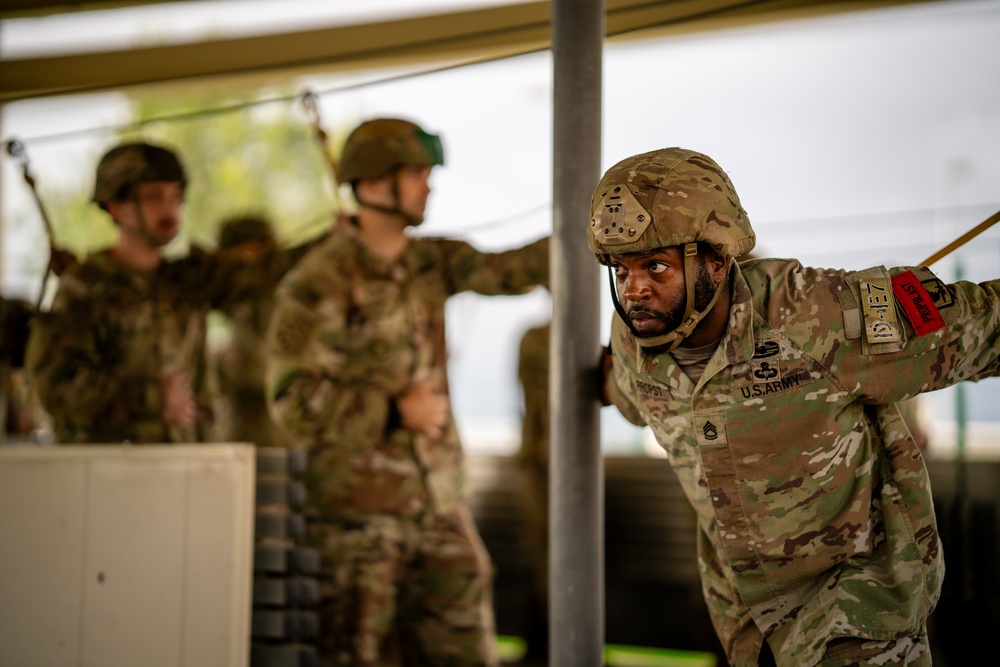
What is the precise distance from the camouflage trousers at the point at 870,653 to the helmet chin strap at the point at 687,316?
2.98 feet

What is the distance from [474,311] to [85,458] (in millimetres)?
5353

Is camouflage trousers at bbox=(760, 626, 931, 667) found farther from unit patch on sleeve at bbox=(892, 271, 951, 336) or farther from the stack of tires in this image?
the stack of tires

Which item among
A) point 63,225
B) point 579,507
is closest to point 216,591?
point 579,507

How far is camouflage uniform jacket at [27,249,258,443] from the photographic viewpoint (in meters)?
5.04

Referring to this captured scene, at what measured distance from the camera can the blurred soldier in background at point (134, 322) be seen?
16.6 feet

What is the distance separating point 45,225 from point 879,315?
14.7 ft

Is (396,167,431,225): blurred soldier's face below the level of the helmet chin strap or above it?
→ above

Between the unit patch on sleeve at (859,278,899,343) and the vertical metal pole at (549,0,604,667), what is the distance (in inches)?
37.5

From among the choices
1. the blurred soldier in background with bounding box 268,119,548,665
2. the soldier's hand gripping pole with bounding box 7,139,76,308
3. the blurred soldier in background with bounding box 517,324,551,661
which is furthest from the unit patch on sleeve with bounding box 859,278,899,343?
the blurred soldier in background with bounding box 517,324,551,661

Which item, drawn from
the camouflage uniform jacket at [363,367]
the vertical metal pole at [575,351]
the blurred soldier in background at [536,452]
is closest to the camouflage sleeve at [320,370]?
the camouflage uniform jacket at [363,367]

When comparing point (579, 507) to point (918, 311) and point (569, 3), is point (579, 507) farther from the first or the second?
point (569, 3)

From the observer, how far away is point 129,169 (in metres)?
5.53

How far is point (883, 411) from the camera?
9.85ft

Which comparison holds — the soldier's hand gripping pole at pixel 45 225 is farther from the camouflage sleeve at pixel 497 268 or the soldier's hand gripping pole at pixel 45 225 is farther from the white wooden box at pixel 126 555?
the camouflage sleeve at pixel 497 268
